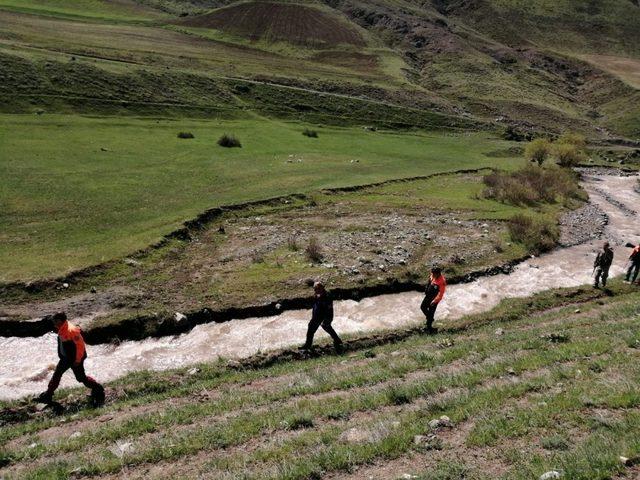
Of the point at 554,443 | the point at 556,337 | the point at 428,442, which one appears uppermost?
the point at 554,443

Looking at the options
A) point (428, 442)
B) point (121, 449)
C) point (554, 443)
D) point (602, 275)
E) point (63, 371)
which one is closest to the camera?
point (554, 443)

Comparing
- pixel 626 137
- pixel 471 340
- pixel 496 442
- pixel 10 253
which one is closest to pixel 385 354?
pixel 471 340

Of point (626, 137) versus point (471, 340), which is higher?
point (626, 137)

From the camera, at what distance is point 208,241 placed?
3562 cm

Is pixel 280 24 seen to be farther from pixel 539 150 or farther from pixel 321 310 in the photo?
pixel 321 310

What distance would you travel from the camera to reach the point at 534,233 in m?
40.4

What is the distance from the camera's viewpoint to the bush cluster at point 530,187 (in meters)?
53.7

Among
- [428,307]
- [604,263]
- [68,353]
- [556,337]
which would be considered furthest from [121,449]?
[604,263]

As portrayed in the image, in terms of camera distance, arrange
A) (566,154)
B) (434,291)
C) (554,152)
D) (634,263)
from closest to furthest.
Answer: (434,291)
(634,263)
(566,154)
(554,152)

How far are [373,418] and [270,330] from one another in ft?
44.2

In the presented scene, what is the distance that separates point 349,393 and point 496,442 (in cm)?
575

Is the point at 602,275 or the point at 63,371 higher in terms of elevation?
the point at 602,275

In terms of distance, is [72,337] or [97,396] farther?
[97,396]

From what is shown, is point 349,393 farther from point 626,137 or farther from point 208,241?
point 626,137
